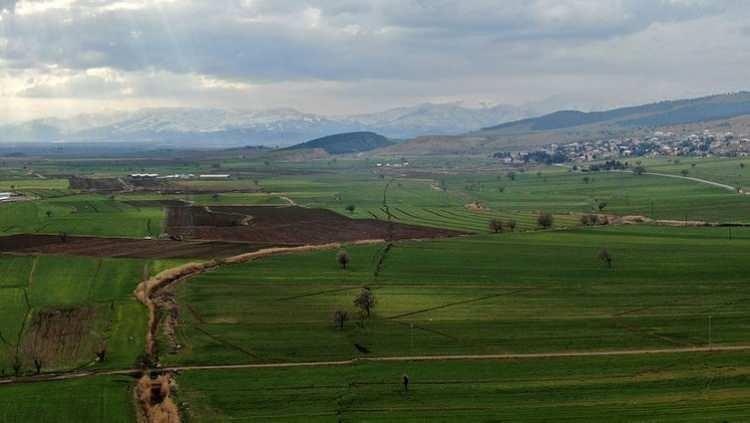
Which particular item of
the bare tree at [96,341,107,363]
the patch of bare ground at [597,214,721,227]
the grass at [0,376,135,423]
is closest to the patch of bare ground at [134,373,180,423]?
the grass at [0,376,135,423]

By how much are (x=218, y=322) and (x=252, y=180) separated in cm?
12896

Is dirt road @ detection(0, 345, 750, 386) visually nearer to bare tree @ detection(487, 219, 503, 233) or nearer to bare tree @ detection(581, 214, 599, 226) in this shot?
bare tree @ detection(487, 219, 503, 233)

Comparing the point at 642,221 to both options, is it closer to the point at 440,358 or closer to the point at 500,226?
the point at 500,226

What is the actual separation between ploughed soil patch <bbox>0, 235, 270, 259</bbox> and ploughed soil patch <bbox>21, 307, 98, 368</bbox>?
69.4 feet

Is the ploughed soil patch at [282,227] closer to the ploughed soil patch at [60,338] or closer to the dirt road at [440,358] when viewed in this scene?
the ploughed soil patch at [60,338]

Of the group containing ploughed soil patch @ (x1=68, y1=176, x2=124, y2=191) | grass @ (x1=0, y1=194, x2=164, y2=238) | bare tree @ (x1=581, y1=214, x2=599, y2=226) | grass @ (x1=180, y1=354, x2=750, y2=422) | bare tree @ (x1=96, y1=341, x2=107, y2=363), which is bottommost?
grass @ (x1=180, y1=354, x2=750, y2=422)

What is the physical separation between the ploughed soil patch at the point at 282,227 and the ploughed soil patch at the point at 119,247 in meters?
4.98

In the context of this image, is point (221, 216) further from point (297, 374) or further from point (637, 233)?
point (297, 374)

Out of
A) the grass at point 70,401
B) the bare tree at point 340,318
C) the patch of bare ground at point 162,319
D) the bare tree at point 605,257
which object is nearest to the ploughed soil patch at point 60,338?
the patch of bare ground at point 162,319

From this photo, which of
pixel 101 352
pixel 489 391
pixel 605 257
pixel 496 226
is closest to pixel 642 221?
pixel 496 226

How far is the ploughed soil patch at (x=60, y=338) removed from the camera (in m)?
50.7

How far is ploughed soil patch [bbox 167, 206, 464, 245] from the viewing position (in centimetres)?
9444

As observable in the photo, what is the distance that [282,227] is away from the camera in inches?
4050

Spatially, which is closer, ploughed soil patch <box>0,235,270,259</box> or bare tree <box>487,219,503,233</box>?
ploughed soil patch <box>0,235,270,259</box>
